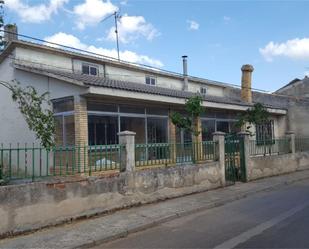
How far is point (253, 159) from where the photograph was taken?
16.5 metres

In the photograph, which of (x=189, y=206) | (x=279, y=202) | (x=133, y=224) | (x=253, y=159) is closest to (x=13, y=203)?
(x=133, y=224)

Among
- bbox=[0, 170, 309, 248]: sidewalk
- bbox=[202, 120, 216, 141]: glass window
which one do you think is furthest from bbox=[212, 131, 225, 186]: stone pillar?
bbox=[202, 120, 216, 141]: glass window

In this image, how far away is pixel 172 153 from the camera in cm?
1270

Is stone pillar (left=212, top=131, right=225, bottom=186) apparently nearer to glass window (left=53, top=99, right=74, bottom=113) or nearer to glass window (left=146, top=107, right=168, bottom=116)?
glass window (left=146, top=107, right=168, bottom=116)

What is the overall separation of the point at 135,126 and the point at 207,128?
5.76 m

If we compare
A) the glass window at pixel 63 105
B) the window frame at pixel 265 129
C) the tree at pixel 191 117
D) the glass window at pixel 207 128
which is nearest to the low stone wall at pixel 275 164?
the tree at pixel 191 117

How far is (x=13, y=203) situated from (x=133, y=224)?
240 centimetres

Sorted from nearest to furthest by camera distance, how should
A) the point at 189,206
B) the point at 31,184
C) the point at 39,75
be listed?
the point at 31,184
the point at 189,206
the point at 39,75

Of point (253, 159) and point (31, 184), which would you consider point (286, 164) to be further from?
point (31, 184)

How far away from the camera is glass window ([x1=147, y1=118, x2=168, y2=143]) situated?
17719 mm

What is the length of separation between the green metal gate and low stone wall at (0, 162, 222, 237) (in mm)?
2311

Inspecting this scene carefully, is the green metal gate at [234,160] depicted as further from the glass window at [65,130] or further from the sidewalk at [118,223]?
the glass window at [65,130]

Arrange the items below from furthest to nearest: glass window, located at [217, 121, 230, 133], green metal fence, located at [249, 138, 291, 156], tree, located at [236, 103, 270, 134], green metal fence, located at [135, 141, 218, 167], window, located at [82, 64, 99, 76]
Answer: glass window, located at [217, 121, 230, 133] < window, located at [82, 64, 99, 76] < tree, located at [236, 103, 270, 134] < green metal fence, located at [249, 138, 291, 156] < green metal fence, located at [135, 141, 218, 167]

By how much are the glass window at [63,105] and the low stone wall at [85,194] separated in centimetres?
514
